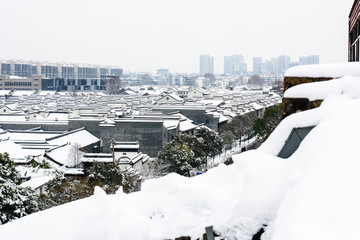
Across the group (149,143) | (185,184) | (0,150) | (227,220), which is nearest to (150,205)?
(185,184)

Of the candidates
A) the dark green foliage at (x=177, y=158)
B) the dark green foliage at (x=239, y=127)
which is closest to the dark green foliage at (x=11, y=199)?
the dark green foliage at (x=177, y=158)

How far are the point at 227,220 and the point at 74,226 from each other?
1607mm

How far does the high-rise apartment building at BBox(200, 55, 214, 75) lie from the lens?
7544 inches

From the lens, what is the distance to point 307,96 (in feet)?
15.9

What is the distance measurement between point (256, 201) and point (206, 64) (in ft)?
629

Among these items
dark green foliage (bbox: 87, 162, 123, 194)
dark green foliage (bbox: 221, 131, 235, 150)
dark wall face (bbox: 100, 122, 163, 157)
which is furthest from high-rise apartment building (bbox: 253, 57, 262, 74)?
dark green foliage (bbox: 87, 162, 123, 194)

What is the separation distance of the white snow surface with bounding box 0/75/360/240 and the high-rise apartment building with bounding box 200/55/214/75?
189m

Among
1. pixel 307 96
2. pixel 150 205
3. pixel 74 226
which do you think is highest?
pixel 307 96

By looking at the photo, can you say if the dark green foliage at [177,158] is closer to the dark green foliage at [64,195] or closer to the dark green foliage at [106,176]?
the dark green foliage at [106,176]

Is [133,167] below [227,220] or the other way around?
below

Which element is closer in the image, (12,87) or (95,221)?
(95,221)

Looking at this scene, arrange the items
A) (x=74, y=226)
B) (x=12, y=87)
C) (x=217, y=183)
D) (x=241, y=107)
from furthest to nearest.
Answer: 1. (x=12, y=87)
2. (x=241, y=107)
3. (x=74, y=226)
4. (x=217, y=183)

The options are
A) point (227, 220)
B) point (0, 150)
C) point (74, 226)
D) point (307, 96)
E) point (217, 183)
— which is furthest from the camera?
point (0, 150)

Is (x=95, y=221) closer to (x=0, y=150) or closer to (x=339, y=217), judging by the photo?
(x=339, y=217)
